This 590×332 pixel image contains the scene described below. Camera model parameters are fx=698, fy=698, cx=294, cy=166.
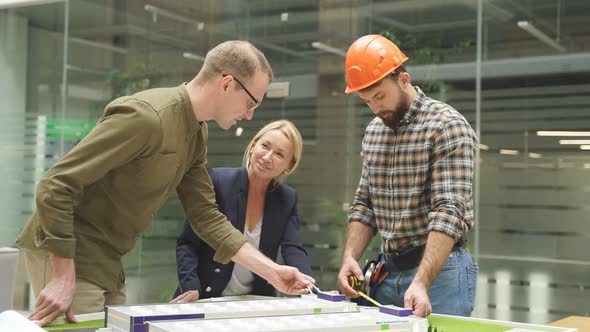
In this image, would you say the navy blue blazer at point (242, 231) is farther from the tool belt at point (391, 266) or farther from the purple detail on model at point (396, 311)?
the purple detail on model at point (396, 311)

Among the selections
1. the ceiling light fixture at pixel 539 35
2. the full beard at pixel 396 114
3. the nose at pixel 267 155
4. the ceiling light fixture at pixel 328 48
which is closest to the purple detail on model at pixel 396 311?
the full beard at pixel 396 114

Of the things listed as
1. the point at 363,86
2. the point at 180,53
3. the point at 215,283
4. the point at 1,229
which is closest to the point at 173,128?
the point at 363,86

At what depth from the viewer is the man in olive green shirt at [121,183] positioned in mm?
1811

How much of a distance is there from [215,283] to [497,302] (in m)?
2.43

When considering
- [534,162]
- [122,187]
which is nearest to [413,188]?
[122,187]

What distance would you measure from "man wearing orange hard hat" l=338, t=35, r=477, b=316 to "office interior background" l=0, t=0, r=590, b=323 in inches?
85.7

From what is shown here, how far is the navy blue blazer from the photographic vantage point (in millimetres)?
2809

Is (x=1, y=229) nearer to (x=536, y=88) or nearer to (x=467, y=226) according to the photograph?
(x=536, y=88)

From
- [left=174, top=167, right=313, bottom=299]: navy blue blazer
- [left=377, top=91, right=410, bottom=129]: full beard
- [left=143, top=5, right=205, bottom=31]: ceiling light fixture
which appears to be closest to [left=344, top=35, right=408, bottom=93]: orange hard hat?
[left=377, top=91, right=410, bottom=129]: full beard

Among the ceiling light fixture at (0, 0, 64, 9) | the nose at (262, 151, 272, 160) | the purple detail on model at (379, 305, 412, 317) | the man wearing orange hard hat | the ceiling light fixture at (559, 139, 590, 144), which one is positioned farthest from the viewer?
the ceiling light fixture at (0, 0, 64, 9)

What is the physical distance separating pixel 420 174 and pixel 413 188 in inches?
2.2

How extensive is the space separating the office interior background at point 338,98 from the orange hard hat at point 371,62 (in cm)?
230

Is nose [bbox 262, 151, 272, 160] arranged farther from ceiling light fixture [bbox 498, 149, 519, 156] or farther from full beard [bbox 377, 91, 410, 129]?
ceiling light fixture [bbox 498, 149, 519, 156]

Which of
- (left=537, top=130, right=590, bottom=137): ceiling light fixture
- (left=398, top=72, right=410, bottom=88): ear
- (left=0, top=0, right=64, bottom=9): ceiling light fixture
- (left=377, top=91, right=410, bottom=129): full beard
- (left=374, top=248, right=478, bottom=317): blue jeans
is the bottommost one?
(left=374, top=248, right=478, bottom=317): blue jeans
